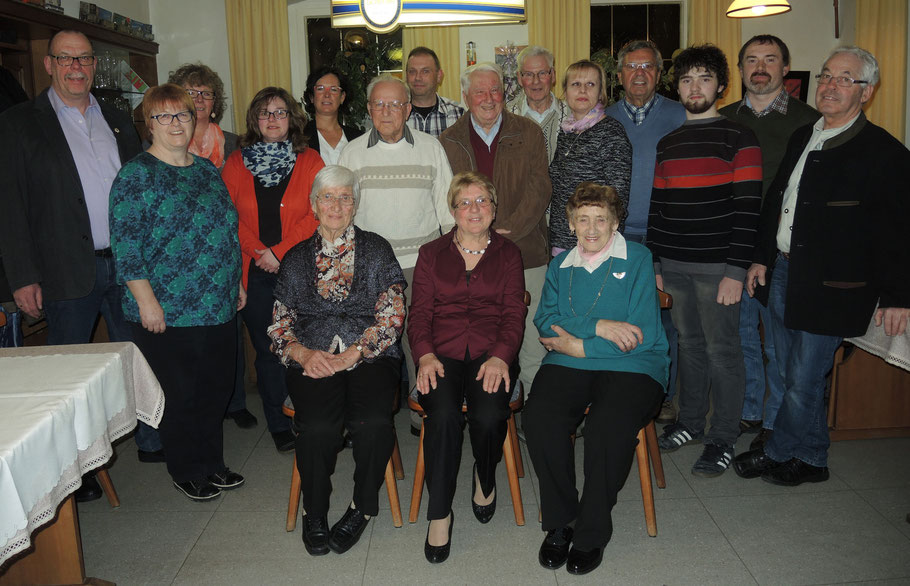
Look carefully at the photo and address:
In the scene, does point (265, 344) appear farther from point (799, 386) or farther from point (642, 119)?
point (799, 386)

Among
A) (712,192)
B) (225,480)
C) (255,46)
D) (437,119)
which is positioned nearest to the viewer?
(712,192)

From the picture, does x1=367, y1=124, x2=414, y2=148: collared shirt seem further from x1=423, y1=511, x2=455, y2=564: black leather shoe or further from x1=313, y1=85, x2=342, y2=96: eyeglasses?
x1=423, y1=511, x2=455, y2=564: black leather shoe

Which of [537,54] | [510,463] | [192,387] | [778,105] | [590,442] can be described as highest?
[537,54]

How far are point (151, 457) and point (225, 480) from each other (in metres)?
0.50

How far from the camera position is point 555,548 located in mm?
2281

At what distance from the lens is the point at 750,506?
261 centimetres

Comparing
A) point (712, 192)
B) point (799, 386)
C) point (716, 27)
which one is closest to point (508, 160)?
point (712, 192)

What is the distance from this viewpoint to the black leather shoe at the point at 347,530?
2381 millimetres

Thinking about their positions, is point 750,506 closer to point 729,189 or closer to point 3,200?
point 729,189

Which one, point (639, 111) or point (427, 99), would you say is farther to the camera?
point (427, 99)

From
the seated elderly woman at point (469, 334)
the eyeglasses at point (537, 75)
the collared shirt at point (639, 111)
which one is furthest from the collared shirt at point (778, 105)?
the seated elderly woman at point (469, 334)

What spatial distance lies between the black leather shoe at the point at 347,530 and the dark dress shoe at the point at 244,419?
122 centimetres

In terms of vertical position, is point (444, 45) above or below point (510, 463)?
above

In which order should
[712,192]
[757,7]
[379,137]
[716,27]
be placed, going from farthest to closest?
[716,27], [757,7], [379,137], [712,192]
